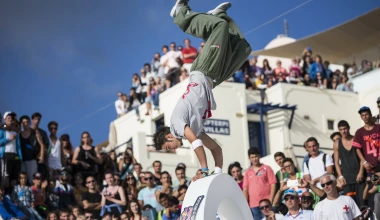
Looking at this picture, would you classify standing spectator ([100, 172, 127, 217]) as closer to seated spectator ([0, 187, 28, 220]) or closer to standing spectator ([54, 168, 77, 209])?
standing spectator ([54, 168, 77, 209])

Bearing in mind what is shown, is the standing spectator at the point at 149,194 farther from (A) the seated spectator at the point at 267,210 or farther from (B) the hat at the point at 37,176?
(A) the seated spectator at the point at 267,210

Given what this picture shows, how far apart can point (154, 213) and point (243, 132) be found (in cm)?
822

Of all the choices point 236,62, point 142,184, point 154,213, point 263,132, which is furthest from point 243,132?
point 236,62

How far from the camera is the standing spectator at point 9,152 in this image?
13.1 metres

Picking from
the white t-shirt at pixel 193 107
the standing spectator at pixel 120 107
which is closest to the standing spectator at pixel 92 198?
the white t-shirt at pixel 193 107

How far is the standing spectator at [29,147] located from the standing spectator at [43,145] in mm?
85

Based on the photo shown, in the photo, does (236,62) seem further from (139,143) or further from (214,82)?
(139,143)

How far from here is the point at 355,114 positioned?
21.3m

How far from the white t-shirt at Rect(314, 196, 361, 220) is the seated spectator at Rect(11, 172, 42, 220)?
14.9ft

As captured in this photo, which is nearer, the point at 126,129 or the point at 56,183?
the point at 56,183

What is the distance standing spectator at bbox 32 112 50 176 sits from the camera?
44.2ft

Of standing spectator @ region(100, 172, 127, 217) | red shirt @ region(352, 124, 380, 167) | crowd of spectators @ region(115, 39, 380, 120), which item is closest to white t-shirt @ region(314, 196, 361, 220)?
red shirt @ region(352, 124, 380, 167)

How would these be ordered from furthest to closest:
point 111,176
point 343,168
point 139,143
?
point 139,143, point 111,176, point 343,168

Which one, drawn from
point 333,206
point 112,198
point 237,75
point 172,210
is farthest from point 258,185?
point 237,75
